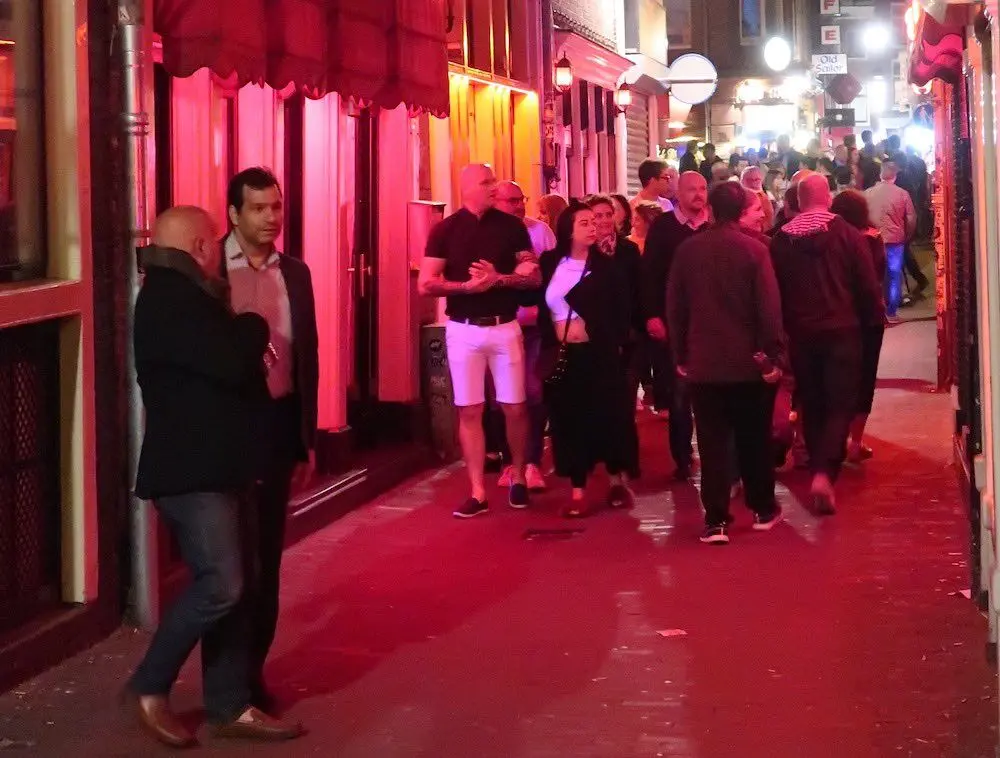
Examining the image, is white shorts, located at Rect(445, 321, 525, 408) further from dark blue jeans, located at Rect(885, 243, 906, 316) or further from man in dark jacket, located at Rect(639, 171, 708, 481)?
dark blue jeans, located at Rect(885, 243, 906, 316)

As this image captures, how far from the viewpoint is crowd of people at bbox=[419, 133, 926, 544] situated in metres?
9.55

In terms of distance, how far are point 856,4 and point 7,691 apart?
5893cm

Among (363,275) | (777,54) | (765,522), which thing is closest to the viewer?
(765,522)

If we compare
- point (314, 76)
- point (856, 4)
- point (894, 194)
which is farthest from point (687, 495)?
point (856, 4)

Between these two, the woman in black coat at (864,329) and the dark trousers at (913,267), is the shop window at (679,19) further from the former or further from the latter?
the woman in black coat at (864,329)

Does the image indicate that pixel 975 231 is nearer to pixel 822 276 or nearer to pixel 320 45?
pixel 822 276

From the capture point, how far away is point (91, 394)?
7359mm

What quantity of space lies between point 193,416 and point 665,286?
18.9ft

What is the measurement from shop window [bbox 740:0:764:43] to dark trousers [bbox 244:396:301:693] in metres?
47.3

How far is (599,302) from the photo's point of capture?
10320 mm

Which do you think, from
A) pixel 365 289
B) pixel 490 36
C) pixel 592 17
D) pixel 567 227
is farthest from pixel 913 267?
pixel 567 227

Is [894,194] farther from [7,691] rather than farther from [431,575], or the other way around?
[7,691]

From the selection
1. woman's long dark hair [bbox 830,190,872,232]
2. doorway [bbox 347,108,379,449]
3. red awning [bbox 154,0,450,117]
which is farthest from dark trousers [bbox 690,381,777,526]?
doorway [bbox 347,108,379,449]

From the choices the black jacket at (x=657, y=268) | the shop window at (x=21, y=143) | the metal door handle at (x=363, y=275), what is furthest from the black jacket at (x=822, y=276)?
the shop window at (x=21, y=143)
